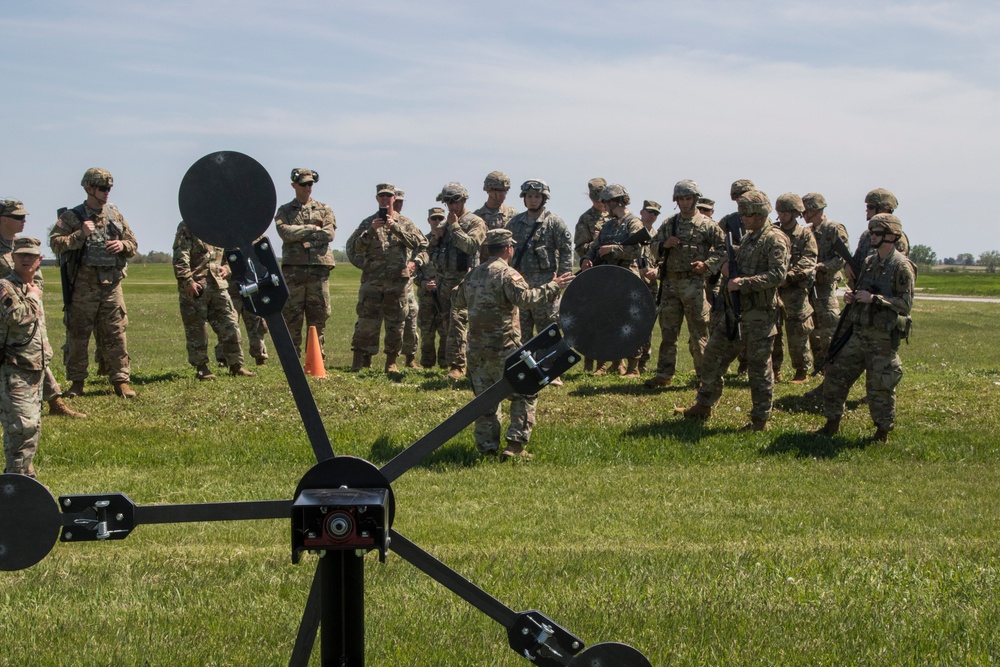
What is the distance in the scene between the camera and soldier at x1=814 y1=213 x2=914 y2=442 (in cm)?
1117

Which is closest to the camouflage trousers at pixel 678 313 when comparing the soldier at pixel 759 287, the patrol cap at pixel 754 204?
the soldier at pixel 759 287

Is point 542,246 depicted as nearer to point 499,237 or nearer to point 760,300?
point 760,300

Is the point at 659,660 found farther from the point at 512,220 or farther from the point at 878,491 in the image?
the point at 512,220

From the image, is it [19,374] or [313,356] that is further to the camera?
[313,356]

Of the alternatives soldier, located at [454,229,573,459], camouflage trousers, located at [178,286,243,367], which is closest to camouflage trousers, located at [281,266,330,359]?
camouflage trousers, located at [178,286,243,367]

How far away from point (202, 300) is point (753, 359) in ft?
23.9

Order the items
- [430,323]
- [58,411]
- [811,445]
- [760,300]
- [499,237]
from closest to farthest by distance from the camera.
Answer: [499,237] < [811,445] < [760,300] < [58,411] < [430,323]

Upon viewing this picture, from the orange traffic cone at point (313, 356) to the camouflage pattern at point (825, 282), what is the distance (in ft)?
22.4

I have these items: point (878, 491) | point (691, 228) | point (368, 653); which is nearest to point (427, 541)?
point (368, 653)

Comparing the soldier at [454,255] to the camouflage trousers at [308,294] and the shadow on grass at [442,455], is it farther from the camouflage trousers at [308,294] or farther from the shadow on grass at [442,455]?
the shadow on grass at [442,455]

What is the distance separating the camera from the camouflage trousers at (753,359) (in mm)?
11883

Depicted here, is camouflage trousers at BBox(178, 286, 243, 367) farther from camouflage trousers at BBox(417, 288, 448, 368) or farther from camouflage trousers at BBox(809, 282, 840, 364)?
camouflage trousers at BBox(809, 282, 840, 364)

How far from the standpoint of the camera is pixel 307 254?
14.7 m

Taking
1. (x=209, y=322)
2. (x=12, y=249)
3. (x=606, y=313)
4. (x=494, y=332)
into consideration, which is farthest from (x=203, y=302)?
(x=606, y=313)
